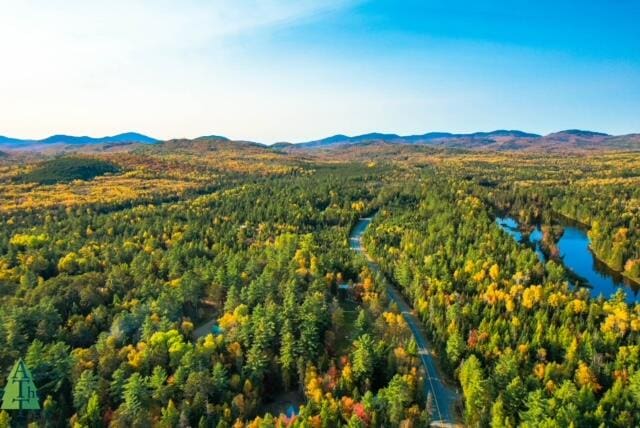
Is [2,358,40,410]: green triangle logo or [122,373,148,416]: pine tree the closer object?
[2,358,40,410]: green triangle logo

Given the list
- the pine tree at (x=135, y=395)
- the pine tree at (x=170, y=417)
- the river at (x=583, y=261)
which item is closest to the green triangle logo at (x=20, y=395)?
the pine tree at (x=135, y=395)

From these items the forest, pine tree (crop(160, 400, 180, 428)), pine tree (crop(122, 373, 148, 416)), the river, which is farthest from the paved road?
the river

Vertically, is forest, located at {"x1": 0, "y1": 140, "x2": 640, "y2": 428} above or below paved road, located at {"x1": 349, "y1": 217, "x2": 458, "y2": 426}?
above

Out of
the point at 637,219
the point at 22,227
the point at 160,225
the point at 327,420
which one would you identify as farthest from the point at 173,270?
the point at 637,219

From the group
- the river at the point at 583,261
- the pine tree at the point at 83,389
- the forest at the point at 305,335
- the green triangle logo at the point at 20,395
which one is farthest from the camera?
the river at the point at 583,261

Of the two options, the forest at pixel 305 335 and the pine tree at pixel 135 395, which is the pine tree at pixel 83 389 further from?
the pine tree at pixel 135 395

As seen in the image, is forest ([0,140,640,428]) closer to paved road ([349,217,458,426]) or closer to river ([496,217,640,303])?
paved road ([349,217,458,426])

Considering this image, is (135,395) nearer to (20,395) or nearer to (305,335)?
(20,395)
